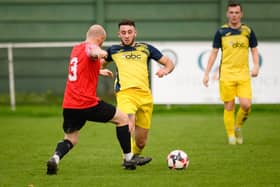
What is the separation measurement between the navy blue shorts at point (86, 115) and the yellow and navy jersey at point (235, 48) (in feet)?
12.5

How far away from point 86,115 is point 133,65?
1.21 meters

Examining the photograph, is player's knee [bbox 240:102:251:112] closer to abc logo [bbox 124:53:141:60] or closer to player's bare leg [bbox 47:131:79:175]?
abc logo [bbox 124:53:141:60]

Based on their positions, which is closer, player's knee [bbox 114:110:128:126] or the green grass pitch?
the green grass pitch

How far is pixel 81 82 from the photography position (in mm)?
9938

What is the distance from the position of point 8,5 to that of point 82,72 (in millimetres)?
14084

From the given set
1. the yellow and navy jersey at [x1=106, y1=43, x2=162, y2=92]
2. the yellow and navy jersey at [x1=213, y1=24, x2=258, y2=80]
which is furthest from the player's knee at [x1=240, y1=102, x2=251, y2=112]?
the yellow and navy jersey at [x1=106, y1=43, x2=162, y2=92]

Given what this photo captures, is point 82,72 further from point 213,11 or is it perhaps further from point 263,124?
point 213,11

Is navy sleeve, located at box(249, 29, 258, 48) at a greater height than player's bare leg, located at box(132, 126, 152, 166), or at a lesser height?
greater

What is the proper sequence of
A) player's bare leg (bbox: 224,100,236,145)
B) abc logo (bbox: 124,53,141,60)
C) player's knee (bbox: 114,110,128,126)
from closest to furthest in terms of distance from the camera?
player's knee (bbox: 114,110,128,126) → abc logo (bbox: 124,53,141,60) → player's bare leg (bbox: 224,100,236,145)

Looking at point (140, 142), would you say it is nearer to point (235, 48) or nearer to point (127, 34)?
point (127, 34)

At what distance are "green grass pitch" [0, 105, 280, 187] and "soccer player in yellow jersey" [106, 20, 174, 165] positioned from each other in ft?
1.78

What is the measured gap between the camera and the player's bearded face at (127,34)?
1084 cm

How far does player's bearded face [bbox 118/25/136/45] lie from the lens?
35.6ft

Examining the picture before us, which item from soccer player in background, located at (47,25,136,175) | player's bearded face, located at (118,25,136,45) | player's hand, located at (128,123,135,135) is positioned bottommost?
Result: player's hand, located at (128,123,135,135)
